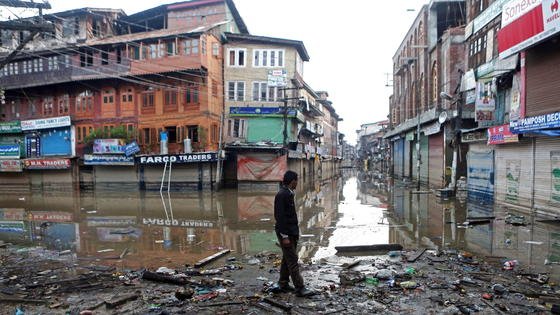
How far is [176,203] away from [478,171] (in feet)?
57.5

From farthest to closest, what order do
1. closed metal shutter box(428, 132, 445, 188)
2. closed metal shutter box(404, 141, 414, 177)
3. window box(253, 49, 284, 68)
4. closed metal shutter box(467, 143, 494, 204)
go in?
1. closed metal shutter box(404, 141, 414, 177)
2. window box(253, 49, 284, 68)
3. closed metal shutter box(428, 132, 445, 188)
4. closed metal shutter box(467, 143, 494, 204)

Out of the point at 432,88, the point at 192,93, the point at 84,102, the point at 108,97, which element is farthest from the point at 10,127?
the point at 432,88

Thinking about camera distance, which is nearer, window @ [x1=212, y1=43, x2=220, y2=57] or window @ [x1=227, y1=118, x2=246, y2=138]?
window @ [x1=212, y1=43, x2=220, y2=57]

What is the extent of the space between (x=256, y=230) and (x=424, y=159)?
24166 mm

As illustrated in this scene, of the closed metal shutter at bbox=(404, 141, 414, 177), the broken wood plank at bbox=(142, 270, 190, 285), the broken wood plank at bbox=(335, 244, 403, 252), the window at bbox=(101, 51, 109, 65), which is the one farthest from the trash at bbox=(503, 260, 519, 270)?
the window at bbox=(101, 51, 109, 65)

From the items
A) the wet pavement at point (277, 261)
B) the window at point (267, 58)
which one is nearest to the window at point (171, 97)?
the window at point (267, 58)

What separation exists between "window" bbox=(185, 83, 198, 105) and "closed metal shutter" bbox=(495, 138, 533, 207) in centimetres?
2220

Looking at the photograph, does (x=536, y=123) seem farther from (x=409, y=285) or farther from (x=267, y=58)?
(x=267, y=58)

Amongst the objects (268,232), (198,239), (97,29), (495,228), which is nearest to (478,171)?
(495,228)

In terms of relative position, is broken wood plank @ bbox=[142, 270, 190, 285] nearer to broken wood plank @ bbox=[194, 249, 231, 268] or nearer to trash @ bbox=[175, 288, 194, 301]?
trash @ bbox=[175, 288, 194, 301]

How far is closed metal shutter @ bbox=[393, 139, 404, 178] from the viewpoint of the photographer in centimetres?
4512

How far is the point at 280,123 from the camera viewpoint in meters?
33.8

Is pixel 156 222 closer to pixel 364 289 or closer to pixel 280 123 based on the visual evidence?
pixel 364 289

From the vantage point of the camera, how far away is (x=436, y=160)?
1176 inches
